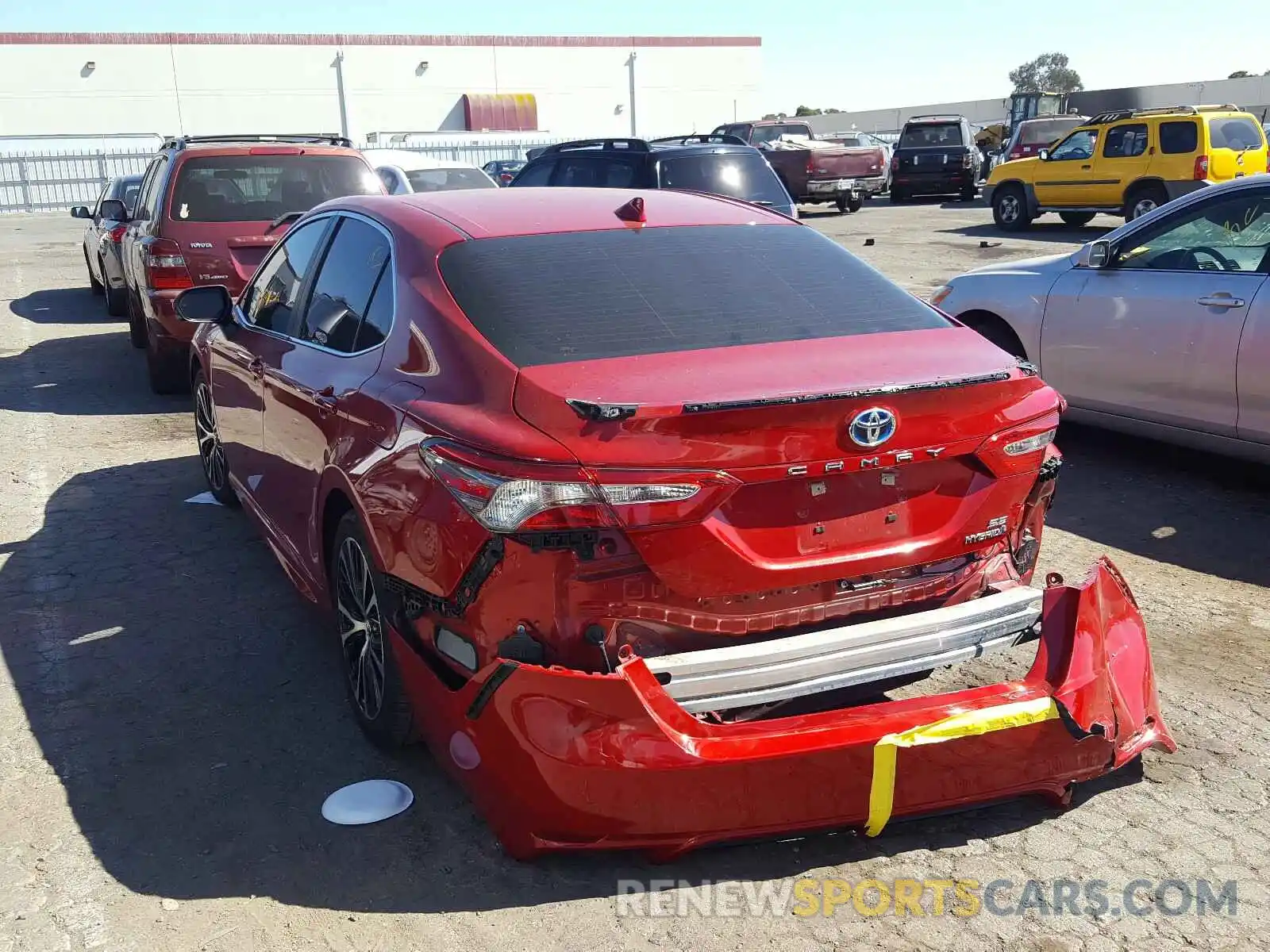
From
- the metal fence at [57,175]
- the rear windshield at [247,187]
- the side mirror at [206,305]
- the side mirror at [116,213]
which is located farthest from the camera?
the metal fence at [57,175]

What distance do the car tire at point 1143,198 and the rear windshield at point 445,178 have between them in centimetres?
1175

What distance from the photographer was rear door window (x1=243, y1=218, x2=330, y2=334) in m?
4.86

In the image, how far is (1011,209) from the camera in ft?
74.8

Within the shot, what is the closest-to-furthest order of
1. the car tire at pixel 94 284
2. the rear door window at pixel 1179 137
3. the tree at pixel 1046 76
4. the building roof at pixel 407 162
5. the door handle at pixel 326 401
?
the door handle at pixel 326 401, the building roof at pixel 407 162, the car tire at pixel 94 284, the rear door window at pixel 1179 137, the tree at pixel 1046 76

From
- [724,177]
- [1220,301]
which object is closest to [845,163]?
[724,177]

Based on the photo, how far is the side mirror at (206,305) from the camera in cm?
553

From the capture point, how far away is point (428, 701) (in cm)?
336

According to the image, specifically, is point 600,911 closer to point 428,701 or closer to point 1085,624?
point 428,701

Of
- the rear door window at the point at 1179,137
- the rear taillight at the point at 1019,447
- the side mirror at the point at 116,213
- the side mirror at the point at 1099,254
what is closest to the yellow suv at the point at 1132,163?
the rear door window at the point at 1179,137

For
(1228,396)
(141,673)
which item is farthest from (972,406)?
(1228,396)

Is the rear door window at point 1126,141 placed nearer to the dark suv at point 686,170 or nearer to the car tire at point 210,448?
the dark suv at point 686,170

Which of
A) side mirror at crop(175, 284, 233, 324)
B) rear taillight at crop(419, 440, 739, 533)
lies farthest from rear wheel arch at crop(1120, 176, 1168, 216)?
rear taillight at crop(419, 440, 739, 533)

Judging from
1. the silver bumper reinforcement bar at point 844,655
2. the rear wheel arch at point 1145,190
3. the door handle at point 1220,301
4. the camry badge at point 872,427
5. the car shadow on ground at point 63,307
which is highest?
the camry badge at point 872,427

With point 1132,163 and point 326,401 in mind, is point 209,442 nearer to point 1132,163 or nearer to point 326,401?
point 326,401
